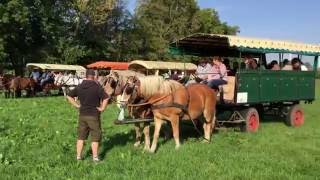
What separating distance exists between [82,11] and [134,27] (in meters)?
10.2

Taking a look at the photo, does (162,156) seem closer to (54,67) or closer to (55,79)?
(55,79)

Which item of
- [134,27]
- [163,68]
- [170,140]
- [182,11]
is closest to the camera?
[170,140]

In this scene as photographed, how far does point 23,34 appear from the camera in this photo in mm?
59188

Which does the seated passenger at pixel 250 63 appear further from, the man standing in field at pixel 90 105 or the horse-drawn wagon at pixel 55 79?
the horse-drawn wagon at pixel 55 79

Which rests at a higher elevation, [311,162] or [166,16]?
[166,16]

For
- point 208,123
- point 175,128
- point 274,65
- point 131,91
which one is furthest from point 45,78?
point 131,91

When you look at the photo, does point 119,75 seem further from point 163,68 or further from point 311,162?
point 163,68

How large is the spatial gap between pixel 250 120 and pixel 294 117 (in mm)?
2841

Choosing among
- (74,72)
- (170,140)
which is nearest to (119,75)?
(170,140)

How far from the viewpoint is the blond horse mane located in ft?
39.0

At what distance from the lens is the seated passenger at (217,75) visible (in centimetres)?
1505

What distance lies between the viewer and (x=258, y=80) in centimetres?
1608

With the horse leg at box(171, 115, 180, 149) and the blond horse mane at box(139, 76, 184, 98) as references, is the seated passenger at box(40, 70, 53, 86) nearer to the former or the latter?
the blond horse mane at box(139, 76, 184, 98)

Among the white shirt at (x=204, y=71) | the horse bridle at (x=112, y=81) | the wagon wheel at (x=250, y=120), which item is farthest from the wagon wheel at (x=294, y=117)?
the horse bridle at (x=112, y=81)
